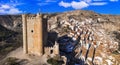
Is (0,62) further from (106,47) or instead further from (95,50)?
(106,47)

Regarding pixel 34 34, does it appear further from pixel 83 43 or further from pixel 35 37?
pixel 83 43

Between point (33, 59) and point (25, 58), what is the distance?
5.07 feet

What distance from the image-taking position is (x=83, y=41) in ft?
217

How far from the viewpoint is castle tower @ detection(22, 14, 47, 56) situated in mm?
47281

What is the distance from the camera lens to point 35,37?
156ft

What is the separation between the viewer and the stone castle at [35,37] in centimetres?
4728

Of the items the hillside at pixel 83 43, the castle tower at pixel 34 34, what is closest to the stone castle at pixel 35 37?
the castle tower at pixel 34 34

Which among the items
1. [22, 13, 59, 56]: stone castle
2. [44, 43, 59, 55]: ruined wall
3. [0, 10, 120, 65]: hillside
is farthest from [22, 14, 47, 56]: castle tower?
[0, 10, 120, 65]: hillside

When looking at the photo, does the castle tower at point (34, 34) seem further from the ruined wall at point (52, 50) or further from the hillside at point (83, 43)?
the hillside at point (83, 43)

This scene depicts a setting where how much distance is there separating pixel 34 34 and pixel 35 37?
574mm

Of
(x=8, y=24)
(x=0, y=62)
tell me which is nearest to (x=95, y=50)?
(x=0, y=62)

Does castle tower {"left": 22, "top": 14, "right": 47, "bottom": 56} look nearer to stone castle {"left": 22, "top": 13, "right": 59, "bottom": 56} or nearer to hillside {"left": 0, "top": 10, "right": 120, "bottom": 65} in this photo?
stone castle {"left": 22, "top": 13, "right": 59, "bottom": 56}

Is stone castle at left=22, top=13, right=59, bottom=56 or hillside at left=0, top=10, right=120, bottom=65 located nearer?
stone castle at left=22, top=13, right=59, bottom=56

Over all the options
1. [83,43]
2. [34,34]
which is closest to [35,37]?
[34,34]
